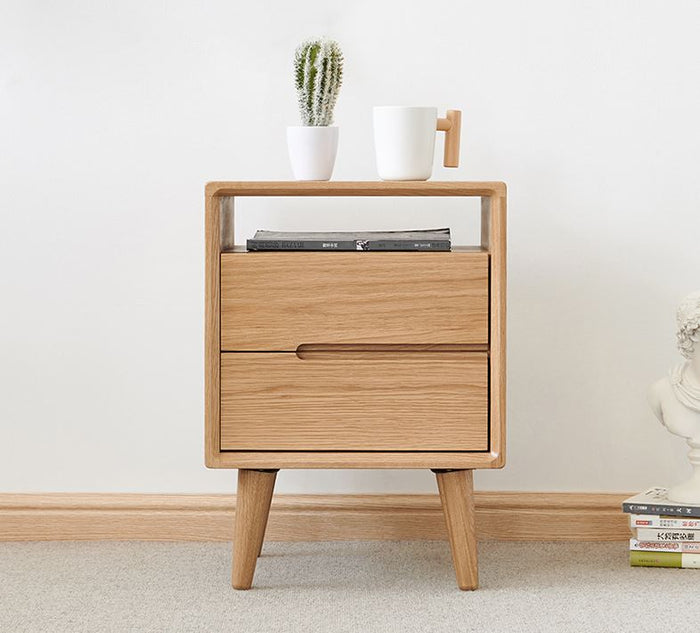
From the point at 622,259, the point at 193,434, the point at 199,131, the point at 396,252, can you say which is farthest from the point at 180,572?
the point at 622,259

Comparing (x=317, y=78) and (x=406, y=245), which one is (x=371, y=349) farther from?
(x=317, y=78)

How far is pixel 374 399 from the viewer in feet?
5.03

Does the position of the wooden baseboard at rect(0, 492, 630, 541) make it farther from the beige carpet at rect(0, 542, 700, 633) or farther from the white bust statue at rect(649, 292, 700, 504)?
the white bust statue at rect(649, 292, 700, 504)

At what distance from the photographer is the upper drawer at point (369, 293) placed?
5.01ft

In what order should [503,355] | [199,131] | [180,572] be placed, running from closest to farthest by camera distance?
[503,355]
[180,572]
[199,131]

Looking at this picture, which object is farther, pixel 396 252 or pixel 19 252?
pixel 19 252

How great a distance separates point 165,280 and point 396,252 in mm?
548

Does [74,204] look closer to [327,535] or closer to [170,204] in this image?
[170,204]

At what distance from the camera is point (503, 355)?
152 cm

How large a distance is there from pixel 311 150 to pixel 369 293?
0.24 metres

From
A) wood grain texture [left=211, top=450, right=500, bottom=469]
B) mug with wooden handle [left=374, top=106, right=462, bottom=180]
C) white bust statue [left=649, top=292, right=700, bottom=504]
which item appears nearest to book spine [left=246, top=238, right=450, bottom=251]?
mug with wooden handle [left=374, top=106, right=462, bottom=180]

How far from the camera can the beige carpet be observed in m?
1.45

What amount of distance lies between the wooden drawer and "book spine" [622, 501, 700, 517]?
0.34 m

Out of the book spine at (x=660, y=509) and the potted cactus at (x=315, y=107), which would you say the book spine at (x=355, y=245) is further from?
the book spine at (x=660, y=509)
